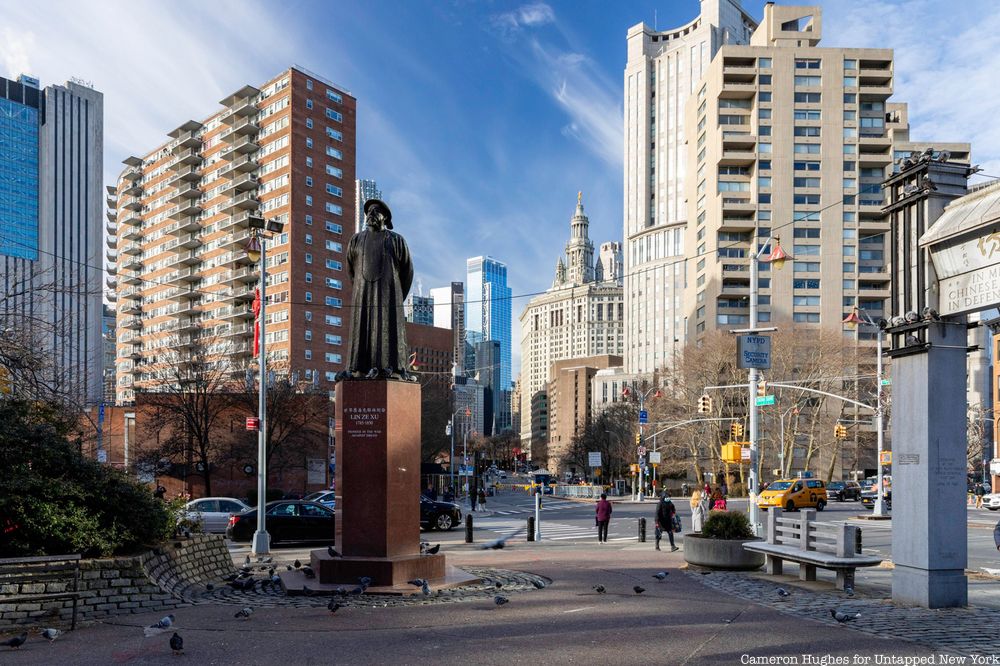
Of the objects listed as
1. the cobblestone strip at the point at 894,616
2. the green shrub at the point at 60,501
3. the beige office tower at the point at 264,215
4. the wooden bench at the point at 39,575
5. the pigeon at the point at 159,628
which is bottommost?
the cobblestone strip at the point at 894,616

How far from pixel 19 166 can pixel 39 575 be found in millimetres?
92895

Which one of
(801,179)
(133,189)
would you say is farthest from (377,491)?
(133,189)

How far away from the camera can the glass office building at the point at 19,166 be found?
234 feet

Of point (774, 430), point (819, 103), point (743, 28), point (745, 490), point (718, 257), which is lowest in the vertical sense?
point (745, 490)

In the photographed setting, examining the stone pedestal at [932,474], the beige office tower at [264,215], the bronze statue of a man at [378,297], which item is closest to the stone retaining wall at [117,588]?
the bronze statue of a man at [378,297]

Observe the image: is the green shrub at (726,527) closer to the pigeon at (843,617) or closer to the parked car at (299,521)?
the pigeon at (843,617)

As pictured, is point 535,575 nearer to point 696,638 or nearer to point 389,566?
point 389,566

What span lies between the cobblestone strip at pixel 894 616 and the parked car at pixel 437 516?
1747cm

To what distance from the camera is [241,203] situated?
9494 centimetres

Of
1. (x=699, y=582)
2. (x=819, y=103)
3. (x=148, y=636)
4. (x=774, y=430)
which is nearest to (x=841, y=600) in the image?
(x=699, y=582)

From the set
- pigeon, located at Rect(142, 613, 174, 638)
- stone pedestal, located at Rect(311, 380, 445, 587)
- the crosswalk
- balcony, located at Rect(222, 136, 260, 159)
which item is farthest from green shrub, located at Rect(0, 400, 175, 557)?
balcony, located at Rect(222, 136, 260, 159)

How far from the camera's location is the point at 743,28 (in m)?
151

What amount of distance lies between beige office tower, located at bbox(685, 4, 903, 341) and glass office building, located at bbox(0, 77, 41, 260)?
67095 mm

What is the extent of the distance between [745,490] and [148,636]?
55.5 m
